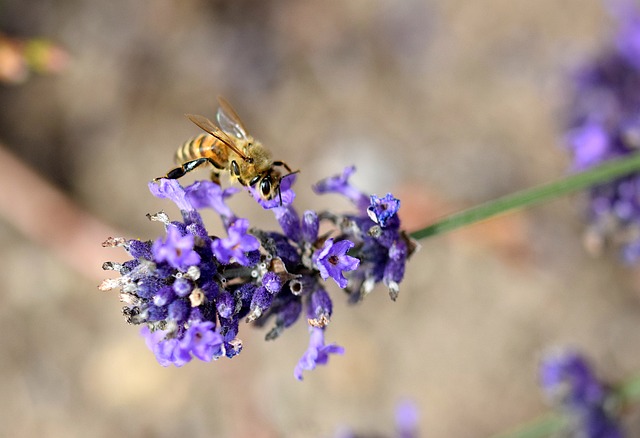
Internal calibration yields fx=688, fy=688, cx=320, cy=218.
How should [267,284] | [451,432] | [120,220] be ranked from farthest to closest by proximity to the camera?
1. [120,220]
2. [451,432]
3. [267,284]

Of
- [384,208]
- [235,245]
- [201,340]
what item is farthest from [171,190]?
[384,208]

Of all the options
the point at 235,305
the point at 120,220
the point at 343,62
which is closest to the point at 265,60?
the point at 343,62

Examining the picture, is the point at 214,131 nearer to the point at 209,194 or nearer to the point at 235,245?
the point at 209,194

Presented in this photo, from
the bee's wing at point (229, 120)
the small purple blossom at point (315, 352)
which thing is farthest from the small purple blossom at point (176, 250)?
the bee's wing at point (229, 120)

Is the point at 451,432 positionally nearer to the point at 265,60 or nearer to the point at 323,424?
the point at 323,424

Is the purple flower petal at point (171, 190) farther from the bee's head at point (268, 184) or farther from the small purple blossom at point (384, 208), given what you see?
the small purple blossom at point (384, 208)

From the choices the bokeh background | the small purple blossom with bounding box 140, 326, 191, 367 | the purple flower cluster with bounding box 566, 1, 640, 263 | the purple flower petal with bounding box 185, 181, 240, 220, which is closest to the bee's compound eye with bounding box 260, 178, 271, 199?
the purple flower petal with bounding box 185, 181, 240, 220
